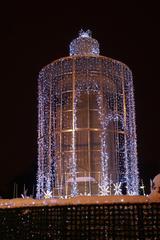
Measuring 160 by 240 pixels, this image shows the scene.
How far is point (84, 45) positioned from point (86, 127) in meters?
3.00

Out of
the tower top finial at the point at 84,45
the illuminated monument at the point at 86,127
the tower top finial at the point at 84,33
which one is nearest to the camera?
the illuminated monument at the point at 86,127

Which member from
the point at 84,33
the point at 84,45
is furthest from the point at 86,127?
the point at 84,33

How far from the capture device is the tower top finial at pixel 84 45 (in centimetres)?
1470

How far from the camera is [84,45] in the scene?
14758 millimetres

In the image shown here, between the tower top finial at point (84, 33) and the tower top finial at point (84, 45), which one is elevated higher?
the tower top finial at point (84, 33)

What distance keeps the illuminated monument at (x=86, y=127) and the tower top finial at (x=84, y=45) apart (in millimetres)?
38

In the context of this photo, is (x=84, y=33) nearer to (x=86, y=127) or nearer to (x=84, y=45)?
(x=84, y=45)

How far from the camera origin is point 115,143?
14.2m

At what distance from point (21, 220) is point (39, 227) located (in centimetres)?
25

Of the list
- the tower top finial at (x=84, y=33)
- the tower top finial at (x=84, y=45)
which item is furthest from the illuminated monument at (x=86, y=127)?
the tower top finial at (x=84, y=33)

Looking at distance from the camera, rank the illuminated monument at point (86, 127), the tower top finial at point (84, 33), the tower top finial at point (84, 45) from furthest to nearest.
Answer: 1. the tower top finial at point (84, 33)
2. the tower top finial at point (84, 45)
3. the illuminated monument at point (86, 127)

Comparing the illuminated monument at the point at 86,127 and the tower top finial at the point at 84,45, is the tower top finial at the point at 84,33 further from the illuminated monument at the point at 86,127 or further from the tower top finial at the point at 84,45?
the illuminated monument at the point at 86,127

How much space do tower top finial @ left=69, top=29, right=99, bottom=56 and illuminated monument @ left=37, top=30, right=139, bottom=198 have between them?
4 cm

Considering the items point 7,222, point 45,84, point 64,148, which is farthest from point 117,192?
point 7,222
